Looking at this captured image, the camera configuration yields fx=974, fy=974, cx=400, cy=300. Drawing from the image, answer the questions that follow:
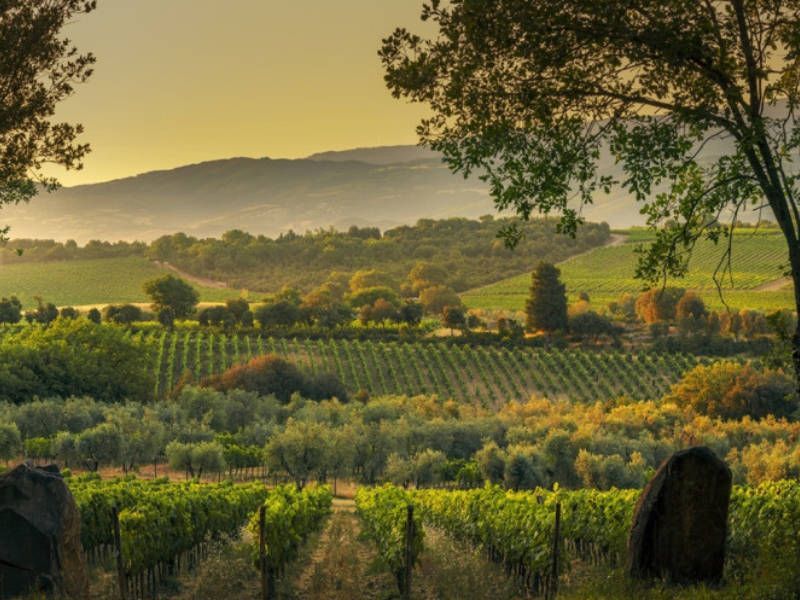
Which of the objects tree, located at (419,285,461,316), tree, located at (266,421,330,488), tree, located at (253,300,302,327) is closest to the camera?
tree, located at (266,421,330,488)

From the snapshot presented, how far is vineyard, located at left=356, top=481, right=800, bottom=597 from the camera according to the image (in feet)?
65.0

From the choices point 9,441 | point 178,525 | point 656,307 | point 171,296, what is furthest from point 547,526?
Answer: point 171,296

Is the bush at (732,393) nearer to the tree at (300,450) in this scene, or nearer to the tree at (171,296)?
the tree at (300,450)

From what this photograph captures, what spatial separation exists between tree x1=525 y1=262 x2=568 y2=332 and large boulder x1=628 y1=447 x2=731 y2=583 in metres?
108

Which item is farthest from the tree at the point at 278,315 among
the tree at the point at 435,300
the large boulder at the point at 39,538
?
the large boulder at the point at 39,538

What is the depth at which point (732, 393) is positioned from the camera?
83.9 m

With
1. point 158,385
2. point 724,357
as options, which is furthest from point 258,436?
point 724,357

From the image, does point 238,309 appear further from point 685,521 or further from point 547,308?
point 685,521

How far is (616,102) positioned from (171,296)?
13221cm

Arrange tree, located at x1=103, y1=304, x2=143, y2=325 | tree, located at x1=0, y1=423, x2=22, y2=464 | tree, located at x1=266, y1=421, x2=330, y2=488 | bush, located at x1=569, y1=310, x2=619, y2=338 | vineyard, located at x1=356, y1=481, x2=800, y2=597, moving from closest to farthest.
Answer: vineyard, located at x1=356, y1=481, x2=800, y2=597
tree, located at x1=266, y1=421, x2=330, y2=488
tree, located at x1=0, y1=423, x2=22, y2=464
bush, located at x1=569, y1=310, x2=619, y2=338
tree, located at x1=103, y1=304, x2=143, y2=325

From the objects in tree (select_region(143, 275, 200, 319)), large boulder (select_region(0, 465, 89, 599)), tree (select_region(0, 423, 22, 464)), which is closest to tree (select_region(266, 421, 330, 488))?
tree (select_region(0, 423, 22, 464))

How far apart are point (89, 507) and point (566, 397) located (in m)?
72.2

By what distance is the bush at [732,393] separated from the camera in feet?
275

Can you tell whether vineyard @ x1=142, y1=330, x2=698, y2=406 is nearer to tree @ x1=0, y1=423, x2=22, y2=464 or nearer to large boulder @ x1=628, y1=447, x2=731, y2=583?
tree @ x1=0, y1=423, x2=22, y2=464
